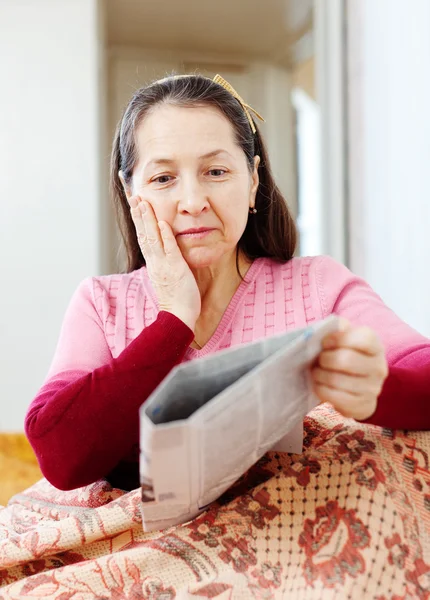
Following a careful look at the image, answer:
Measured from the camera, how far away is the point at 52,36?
3.17 m

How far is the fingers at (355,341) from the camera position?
0.70 metres

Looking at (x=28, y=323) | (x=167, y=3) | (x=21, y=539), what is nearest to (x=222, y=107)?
(x=21, y=539)

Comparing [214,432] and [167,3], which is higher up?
[167,3]

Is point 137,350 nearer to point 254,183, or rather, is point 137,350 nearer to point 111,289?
point 111,289

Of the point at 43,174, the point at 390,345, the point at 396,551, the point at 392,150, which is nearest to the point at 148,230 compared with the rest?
the point at 390,345

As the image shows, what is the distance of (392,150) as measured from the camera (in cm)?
244

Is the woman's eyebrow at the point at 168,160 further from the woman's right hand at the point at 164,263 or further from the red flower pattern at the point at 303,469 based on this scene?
the red flower pattern at the point at 303,469

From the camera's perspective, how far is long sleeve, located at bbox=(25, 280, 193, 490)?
94 cm

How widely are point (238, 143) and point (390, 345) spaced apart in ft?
1.46

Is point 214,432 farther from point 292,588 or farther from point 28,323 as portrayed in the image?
point 28,323

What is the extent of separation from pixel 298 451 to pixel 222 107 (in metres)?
0.63

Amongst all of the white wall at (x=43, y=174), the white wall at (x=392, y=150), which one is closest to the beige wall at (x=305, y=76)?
the white wall at (x=392, y=150)

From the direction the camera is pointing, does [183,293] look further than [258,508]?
Yes

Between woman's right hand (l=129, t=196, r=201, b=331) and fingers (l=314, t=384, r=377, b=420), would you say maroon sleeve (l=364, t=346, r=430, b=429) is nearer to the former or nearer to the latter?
fingers (l=314, t=384, r=377, b=420)
